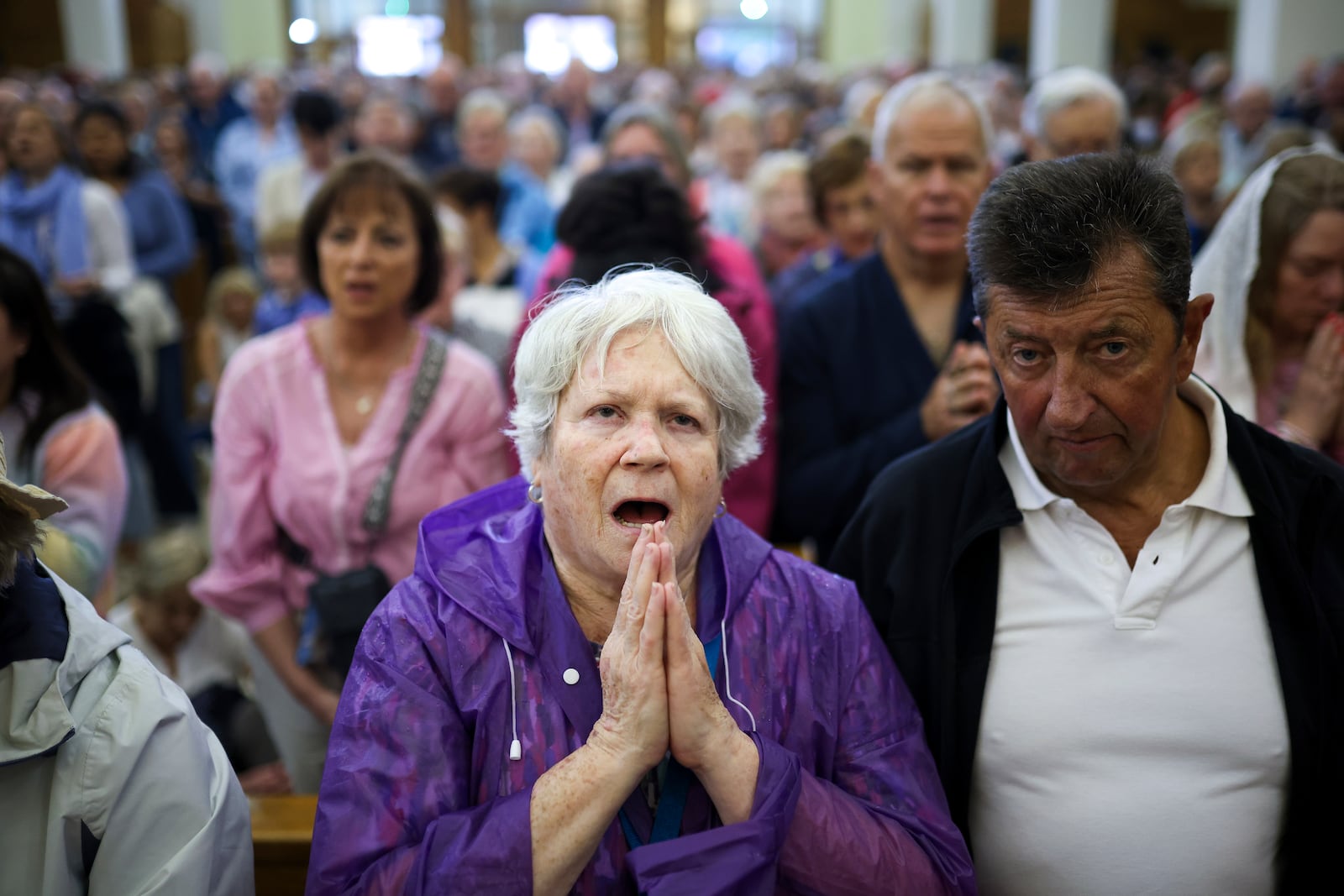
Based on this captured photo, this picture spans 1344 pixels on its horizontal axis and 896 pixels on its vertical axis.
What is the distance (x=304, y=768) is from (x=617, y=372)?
1703 millimetres

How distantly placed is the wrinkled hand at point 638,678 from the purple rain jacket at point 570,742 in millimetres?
107

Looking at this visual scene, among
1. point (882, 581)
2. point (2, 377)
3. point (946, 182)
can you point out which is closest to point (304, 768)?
point (2, 377)

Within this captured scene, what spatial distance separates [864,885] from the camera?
5.66 ft

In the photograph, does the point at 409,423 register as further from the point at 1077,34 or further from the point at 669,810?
the point at 1077,34

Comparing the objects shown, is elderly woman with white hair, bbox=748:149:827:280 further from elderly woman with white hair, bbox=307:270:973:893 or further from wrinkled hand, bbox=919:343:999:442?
elderly woman with white hair, bbox=307:270:973:893

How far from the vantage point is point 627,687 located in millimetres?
1677

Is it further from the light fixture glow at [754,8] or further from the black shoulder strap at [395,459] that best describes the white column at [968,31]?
the black shoulder strap at [395,459]

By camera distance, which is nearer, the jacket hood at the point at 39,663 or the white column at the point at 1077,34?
the jacket hood at the point at 39,663

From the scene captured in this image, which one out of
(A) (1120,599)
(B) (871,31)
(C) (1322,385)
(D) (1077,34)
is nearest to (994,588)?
(A) (1120,599)

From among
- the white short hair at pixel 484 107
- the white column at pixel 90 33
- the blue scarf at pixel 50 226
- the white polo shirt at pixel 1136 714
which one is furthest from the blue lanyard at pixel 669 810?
the white column at pixel 90 33

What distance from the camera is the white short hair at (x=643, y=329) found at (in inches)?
73.4

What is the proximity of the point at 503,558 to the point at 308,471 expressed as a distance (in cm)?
114

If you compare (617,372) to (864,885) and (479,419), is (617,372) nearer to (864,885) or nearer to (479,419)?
(864,885)

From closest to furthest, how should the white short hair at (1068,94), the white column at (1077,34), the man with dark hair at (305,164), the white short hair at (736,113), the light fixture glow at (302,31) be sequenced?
the white short hair at (1068,94) < the man with dark hair at (305,164) < the white short hair at (736,113) < the white column at (1077,34) < the light fixture glow at (302,31)
